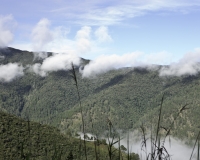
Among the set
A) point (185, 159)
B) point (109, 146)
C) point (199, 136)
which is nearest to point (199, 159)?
point (199, 136)

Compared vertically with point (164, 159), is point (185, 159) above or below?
below

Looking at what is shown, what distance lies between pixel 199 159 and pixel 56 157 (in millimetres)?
1976

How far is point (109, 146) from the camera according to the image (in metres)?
Answer: 3.32

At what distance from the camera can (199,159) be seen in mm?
3695

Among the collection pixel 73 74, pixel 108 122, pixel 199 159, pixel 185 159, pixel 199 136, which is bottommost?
pixel 185 159

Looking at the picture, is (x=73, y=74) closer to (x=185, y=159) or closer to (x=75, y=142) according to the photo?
(x=75, y=142)

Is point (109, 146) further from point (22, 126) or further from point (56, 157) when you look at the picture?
point (22, 126)

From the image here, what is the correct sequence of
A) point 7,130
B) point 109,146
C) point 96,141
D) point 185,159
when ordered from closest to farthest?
point 109,146 < point 96,141 < point 7,130 < point 185,159

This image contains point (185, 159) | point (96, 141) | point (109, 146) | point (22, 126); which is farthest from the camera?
point (185, 159)

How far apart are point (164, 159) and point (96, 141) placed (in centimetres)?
98

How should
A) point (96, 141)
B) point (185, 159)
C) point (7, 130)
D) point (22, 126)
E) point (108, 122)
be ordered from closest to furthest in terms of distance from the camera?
point (108, 122), point (96, 141), point (7, 130), point (22, 126), point (185, 159)

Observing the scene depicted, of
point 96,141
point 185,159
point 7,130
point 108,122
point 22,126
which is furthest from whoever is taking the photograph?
point 185,159

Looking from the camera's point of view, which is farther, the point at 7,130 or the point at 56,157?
the point at 7,130

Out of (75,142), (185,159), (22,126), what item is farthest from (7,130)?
(185,159)
